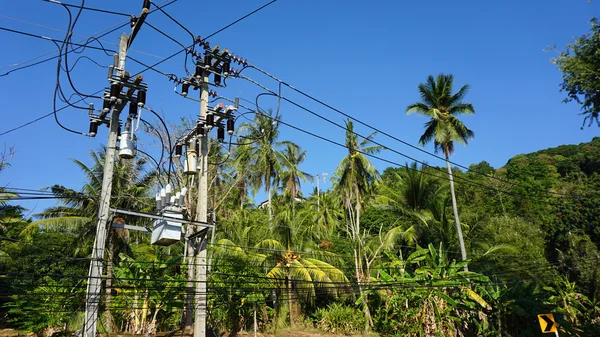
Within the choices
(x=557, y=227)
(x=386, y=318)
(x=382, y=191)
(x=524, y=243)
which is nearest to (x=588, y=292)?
(x=524, y=243)

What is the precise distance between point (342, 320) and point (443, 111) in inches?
647

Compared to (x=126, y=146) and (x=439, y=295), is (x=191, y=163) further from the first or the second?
(x=439, y=295)

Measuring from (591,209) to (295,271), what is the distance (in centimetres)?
3279

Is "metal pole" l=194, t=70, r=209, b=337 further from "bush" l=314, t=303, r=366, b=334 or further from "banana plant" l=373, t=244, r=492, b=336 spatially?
"bush" l=314, t=303, r=366, b=334

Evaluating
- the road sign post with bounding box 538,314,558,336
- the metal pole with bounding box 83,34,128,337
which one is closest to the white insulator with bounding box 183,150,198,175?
the metal pole with bounding box 83,34,128,337

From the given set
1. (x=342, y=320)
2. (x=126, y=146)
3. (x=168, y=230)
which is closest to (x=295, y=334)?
(x=342, y=320)

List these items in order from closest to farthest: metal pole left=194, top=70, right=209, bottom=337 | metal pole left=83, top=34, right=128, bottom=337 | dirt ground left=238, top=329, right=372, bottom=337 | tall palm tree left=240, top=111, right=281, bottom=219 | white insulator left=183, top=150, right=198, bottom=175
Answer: metal pole left=83, top=34, right=128, bottom=337 < metal pole left=194, top=70, right=209, bottom=337 < white insulator left=183, top=150, right=198, bottom=175 < dirt ground left=238, top=329, right=372, bottom=337 < tall palm tree left=240, top=111, right=281, bottom=219

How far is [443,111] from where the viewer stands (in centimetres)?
3117

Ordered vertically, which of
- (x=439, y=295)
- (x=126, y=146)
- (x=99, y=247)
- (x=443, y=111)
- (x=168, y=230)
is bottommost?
(x=439, y=295)

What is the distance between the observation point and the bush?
88.0 ft

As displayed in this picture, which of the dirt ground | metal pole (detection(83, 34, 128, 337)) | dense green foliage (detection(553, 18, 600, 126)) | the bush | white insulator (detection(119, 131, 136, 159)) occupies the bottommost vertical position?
the dirt ground

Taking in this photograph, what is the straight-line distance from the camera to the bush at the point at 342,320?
2681cm

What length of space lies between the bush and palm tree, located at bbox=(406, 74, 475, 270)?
1128 centimetres

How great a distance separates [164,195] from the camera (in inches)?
393
